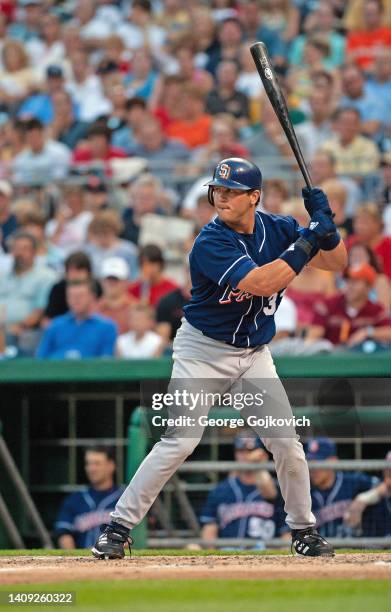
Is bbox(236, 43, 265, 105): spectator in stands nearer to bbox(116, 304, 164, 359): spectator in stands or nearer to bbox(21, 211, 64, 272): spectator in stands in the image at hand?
bbox(21, 211, 64, 272): spectator in stands

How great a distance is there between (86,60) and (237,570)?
33.4ft

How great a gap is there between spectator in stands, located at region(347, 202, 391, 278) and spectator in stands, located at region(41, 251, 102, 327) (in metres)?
2.09

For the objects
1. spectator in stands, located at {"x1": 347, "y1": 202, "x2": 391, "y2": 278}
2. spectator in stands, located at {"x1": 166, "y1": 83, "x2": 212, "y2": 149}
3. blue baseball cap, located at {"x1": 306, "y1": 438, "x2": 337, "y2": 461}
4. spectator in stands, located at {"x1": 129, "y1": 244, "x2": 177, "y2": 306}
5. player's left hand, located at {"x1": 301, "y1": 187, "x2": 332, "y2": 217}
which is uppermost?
spectator in stands, located at {"x1": 166, "y1": 83, "x2": 212, "y2": 149}

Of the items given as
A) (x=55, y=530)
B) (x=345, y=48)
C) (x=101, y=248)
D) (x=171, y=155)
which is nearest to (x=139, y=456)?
(x=55, y=530)

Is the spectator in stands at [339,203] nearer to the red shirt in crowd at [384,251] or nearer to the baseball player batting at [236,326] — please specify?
the red shirt in crowd at [384,251]

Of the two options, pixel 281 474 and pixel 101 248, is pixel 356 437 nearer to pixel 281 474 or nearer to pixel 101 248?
pixel 281 474

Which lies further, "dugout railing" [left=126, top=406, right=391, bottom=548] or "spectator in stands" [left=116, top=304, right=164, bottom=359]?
"spectator in stands" [left=116, top=304, right=164, bottom=359]

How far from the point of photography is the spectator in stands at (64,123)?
14070mm

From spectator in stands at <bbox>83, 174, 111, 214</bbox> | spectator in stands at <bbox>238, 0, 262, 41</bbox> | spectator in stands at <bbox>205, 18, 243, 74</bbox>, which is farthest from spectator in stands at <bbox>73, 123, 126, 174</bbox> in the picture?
spectator in stands at <bbox>238, 0, 262, 41</bbox>

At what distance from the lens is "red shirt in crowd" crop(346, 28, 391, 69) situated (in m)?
13.6

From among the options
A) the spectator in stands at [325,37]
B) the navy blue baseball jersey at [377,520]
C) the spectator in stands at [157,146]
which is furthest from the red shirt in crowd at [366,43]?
→ the navy blue baseball jersey at [377,520]

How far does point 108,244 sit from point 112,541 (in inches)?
226

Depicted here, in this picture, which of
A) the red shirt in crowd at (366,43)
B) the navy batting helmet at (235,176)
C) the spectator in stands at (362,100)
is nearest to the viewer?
the navy batting helmet at (235,176)

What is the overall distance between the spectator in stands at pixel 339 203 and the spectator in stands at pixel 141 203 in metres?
1.66
